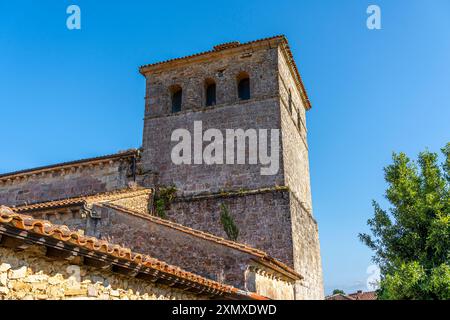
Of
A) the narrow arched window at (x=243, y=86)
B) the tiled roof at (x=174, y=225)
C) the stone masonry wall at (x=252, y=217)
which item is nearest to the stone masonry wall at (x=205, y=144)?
the stone masonry wall at (x=252, y=217)

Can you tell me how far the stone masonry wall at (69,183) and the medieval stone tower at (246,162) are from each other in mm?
1162

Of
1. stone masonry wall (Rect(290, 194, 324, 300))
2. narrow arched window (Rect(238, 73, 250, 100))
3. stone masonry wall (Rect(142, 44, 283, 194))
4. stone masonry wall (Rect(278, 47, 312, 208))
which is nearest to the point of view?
stone masonry wall (Rect(290, 194, 324, 300))

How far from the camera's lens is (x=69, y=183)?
15.2 metres

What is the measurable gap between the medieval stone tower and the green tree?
2771 millimetres

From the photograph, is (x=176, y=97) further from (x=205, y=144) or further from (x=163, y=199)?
(x=163, y=199)

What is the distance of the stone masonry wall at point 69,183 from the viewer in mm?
14922

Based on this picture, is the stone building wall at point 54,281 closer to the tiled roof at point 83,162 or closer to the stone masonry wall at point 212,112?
the stone masonry wall at point 212,112

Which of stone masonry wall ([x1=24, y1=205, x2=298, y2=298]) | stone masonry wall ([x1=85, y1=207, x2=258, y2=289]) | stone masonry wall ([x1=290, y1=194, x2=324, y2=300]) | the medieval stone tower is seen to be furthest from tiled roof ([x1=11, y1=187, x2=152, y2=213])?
stone masonry wall ([x1=290, y1=194, x2=324, y2=300])

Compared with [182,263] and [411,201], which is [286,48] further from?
[182,263]

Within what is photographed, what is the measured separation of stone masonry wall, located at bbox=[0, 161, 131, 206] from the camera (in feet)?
49.0

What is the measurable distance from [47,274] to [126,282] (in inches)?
57.3

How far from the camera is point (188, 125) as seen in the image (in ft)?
53.5

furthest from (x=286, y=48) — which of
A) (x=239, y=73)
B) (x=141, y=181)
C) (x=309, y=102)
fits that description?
(x=141, y=181)

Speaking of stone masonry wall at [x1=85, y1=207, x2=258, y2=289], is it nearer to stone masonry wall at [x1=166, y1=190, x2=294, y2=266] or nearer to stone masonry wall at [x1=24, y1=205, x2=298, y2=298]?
stone masonry wall at [x1=24, y1=205, x2=298, y2=298]
